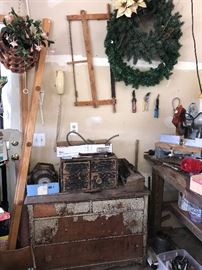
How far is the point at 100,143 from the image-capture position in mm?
2318

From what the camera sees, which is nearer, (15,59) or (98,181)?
(15,59)

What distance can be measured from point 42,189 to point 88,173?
1.16 feet

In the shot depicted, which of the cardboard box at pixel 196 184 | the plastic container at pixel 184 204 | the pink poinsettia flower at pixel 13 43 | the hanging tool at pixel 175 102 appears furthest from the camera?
the hanging tool at pixel 175 102

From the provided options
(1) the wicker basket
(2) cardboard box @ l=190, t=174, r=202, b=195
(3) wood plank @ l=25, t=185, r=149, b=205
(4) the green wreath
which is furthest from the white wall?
(2) cardboard box @ l=190, t=174, r=202, b=195

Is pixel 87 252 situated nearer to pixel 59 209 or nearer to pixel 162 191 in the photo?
pixel 59 209

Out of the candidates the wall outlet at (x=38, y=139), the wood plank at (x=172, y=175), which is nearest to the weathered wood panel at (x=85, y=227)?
the wood plank at (x=172, y=175)

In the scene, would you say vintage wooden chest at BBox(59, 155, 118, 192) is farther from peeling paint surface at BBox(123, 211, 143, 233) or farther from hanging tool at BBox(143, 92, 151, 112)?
hanging tool at BBox(143, 92, 151, 112)

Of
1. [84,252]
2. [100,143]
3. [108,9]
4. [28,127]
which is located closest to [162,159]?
[100,143]

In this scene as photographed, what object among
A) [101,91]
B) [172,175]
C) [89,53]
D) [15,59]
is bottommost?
[172,175]

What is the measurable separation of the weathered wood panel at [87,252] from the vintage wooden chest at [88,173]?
0.42m

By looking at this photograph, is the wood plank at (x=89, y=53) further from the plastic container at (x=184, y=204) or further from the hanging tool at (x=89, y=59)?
the plastic container at (x=184, y=204)

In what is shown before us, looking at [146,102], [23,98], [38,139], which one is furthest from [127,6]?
[38,139]

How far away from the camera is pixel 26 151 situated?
7.02 ft

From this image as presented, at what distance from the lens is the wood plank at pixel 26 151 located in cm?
212
